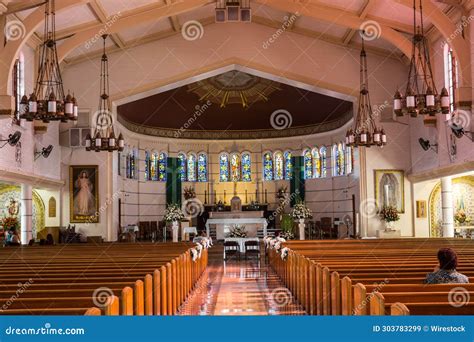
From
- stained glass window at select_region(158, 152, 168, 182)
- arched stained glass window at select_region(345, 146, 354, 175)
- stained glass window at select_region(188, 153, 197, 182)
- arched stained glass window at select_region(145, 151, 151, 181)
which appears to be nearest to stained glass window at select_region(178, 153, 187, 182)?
stained glass window at select_region(188, 153, 197, 182)

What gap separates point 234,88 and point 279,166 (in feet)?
17.9

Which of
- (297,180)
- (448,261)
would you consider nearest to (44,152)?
(297,180)

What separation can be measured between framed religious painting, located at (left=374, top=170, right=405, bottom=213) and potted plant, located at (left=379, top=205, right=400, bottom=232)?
27 centimetres

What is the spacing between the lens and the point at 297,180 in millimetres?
31438

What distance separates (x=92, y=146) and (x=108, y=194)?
432cm

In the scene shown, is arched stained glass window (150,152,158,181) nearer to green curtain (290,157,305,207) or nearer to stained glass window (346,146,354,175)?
green curtain (290,157,305,207)

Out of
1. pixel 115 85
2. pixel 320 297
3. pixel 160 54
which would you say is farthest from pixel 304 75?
pixel 320 297

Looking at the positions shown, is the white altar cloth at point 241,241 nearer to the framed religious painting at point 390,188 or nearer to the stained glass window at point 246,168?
the framed religious painting at point 390,188

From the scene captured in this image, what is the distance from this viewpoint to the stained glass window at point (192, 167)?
33.2 m

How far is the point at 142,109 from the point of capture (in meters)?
29.7

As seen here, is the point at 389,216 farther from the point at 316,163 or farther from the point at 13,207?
the point at 13,207

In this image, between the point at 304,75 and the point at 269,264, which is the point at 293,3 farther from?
the point at 269,264

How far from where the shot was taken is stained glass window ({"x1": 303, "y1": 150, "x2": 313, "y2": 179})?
31.6 meters

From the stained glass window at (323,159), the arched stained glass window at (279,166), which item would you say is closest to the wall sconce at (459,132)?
the stained glass window at (323,159)
